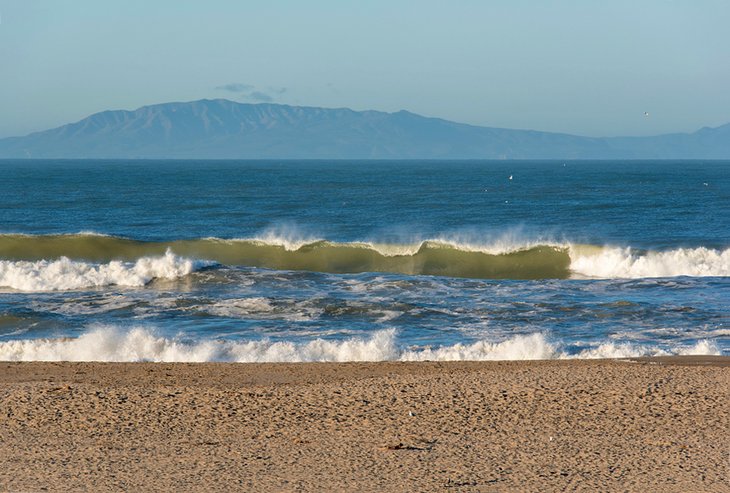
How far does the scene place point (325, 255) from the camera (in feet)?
99.4

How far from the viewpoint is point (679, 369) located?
12109 millimetres

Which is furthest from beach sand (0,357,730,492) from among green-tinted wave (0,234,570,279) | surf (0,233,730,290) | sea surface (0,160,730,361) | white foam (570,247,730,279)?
green-tinted wave (0,234,570,279)

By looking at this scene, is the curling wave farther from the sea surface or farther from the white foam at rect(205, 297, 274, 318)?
the white foam at rect(205, 297, 274, 318)

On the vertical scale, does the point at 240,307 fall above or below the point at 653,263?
above

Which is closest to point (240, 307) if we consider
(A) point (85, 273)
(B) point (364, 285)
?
(B) point (364, 285)

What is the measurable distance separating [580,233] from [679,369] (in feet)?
78.3

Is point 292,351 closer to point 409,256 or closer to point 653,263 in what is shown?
point 653,263

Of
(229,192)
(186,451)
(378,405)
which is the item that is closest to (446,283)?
(378,405)

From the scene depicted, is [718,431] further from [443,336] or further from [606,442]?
[443,336]

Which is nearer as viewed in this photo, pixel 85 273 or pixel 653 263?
pixel 85 273

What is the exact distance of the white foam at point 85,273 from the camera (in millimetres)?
21688

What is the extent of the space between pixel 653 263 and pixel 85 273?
14.9 meters

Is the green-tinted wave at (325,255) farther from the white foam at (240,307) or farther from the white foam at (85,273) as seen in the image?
the white foam at (240,307)

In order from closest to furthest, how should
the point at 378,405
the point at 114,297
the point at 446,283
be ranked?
the point at 378,405 < the point at 114,297 < the point at 446,283
